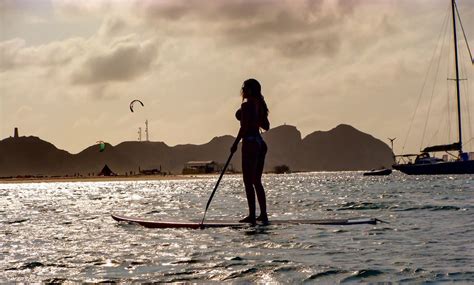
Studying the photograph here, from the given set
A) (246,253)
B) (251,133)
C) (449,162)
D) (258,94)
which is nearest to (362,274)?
(246,253)

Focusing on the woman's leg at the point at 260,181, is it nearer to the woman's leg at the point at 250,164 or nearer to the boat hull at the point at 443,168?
the woman's leg at the point at 250,164

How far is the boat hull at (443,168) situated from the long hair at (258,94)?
87898 mm

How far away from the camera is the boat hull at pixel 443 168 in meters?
97.9

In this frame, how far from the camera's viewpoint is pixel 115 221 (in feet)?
59.2

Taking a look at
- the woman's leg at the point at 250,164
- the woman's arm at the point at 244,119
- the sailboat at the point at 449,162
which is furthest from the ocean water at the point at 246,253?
the sailboat at the point at 449,162

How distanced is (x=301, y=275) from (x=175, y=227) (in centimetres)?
752

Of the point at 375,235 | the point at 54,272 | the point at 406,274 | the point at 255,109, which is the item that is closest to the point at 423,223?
the point at 375,235

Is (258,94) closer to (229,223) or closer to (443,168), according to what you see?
(229,223)

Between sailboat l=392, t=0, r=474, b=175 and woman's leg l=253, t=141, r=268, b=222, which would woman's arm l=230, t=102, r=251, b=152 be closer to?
woman's leg l=253, t=141, r=268, b=222

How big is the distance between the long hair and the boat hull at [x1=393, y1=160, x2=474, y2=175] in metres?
87.9

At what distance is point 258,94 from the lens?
1574 cm

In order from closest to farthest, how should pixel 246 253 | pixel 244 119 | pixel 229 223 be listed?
1. pixel 246 253
2. pixel 244 119
3. pixel 229 223

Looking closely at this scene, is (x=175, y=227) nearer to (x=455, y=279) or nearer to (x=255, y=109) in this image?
(x=255, y=109)

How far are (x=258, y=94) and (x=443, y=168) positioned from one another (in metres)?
91.7
